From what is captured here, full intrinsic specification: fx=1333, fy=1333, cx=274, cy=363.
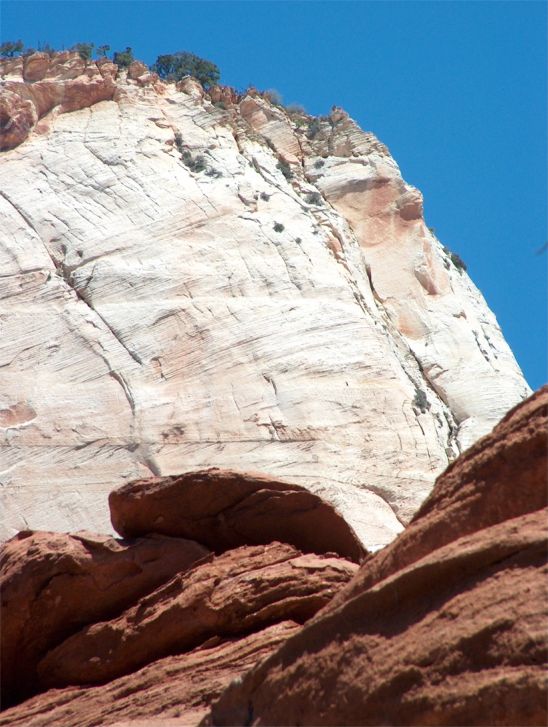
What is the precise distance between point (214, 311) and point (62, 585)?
2033 centimetres

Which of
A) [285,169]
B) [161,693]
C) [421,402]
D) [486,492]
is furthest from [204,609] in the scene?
[285,169]

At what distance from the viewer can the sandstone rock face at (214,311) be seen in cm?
3162

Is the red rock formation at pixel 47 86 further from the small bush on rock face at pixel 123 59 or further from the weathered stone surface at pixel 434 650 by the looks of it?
the weathered stone surface at pixel 434 650

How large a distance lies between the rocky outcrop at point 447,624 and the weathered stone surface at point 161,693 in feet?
6.80

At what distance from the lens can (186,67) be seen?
5034 cm

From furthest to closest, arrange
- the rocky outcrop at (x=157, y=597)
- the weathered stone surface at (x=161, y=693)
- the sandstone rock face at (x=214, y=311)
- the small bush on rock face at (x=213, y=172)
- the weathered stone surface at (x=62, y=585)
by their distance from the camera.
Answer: the small bush on rock face at (x=213, y=172) → the sandstone rock face at (x=214, y=311) → the weathered stone surface at (x=62, y=585) → the rocky outcrop at (x=157, y=597) → the weathered stone surface at (x=161, y=693)

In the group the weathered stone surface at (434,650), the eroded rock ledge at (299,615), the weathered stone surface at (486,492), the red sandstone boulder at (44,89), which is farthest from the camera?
the red sandstone boulder at (44,89)

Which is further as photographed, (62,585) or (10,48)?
(10,48)

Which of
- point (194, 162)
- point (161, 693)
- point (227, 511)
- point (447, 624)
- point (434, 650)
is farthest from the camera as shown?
point (194, 162)

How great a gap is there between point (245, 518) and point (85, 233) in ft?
75.6

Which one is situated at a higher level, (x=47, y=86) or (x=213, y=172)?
(x=47, y=86)

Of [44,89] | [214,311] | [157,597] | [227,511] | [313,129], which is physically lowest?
[157,597]

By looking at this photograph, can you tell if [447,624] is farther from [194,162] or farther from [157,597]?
[194,162]

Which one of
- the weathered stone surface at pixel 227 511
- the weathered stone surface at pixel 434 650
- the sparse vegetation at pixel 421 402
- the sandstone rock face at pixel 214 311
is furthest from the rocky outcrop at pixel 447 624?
the sparse vegetation at pixel 421 402
